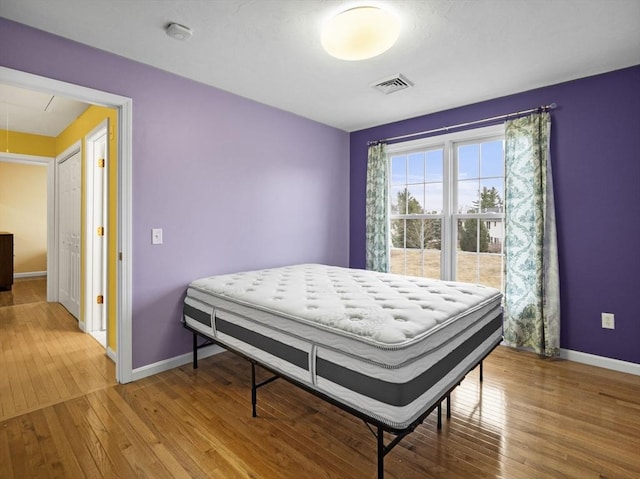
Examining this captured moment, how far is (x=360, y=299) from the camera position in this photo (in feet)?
6.62

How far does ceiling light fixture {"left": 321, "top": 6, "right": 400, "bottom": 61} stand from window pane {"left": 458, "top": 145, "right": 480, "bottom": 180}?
75.9 inches

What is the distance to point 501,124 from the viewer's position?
10.5 ft

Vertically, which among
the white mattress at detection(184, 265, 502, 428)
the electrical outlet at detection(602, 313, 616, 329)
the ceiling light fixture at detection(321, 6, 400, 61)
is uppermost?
the ceiling light fixture at detection(321, 6, 400, 61)

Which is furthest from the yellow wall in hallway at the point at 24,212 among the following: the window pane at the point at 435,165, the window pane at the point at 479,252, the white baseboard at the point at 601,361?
the white baseboard at the point at 601,361

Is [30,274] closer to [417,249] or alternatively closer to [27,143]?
[27,143]

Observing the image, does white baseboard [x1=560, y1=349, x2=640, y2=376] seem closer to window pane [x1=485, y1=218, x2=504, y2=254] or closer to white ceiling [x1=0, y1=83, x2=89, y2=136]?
window pane [x1=485, y1=218, x2=504, y2=254]

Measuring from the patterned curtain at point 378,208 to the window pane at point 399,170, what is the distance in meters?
0.13

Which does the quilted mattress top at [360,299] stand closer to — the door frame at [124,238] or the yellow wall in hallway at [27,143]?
the door frame at [124,238]

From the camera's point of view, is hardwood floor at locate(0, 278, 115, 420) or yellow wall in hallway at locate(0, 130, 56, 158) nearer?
hardwood floor at locate(0, 278, 115, 420)

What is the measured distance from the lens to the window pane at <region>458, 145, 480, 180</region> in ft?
11.3

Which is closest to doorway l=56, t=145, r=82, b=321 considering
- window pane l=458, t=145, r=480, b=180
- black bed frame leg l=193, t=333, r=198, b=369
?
black bed frame leg l=193, t=333, r=198, b=369

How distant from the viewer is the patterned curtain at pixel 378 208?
4.05 metres

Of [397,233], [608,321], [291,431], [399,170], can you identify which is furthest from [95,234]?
[608,321]

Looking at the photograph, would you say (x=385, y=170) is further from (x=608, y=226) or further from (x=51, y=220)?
(x=51, y=220)
